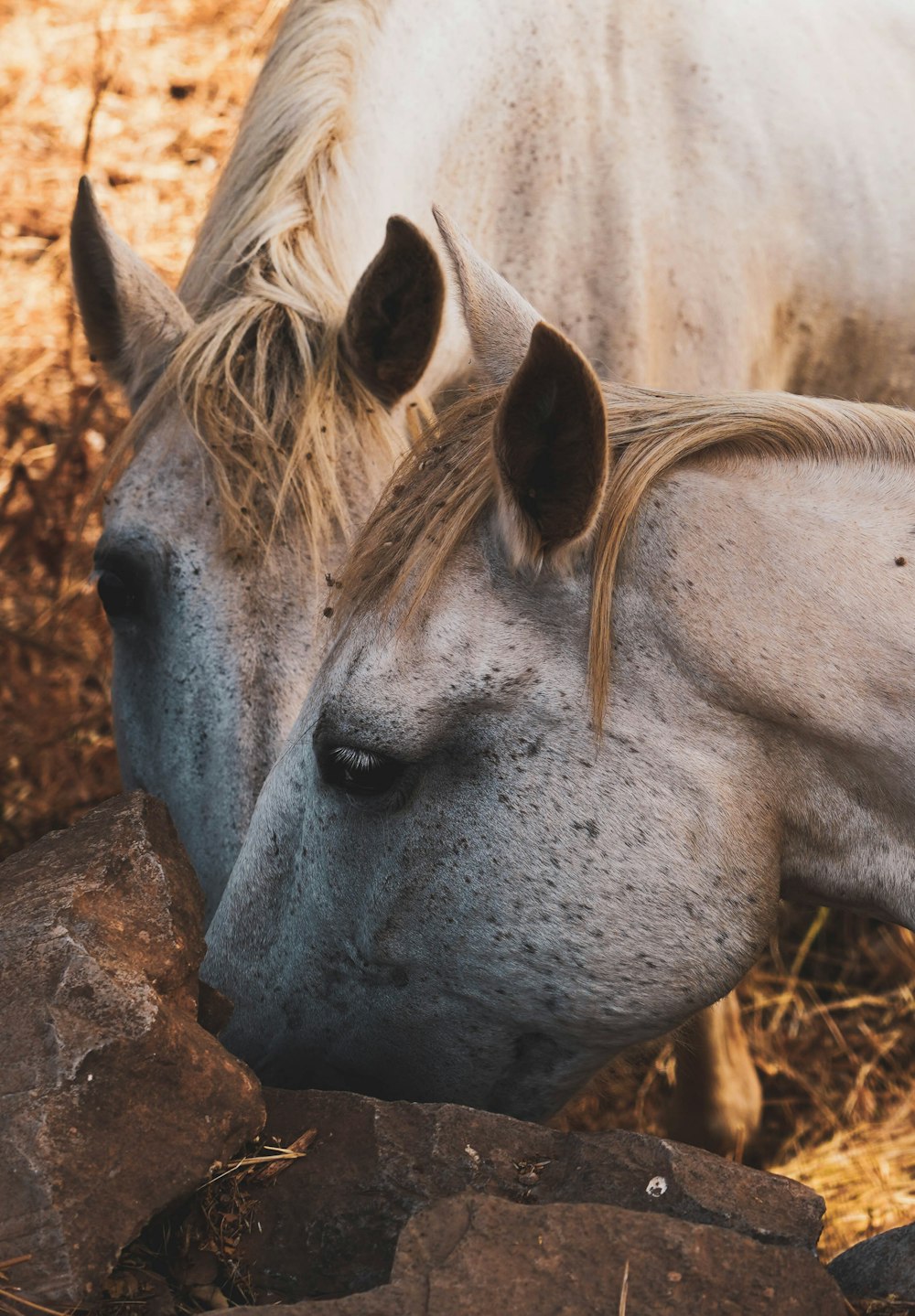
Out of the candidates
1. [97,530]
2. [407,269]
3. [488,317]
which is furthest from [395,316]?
[97,530]

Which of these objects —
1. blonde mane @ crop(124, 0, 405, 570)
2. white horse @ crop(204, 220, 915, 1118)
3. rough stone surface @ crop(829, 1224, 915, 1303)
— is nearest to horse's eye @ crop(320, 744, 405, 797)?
white horse @ crop(204, 220, 915, 1118)

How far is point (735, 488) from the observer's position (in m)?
1.59

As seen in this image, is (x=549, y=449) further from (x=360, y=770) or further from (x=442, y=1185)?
(x=442, y=1185)

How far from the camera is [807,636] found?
1526mm

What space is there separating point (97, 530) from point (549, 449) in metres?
3.71

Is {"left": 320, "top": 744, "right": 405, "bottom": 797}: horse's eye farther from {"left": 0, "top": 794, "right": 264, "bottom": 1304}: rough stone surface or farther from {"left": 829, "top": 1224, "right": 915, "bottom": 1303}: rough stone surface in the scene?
{"left": 829, "top": 1224, "right": 915, "bottom": 1303}: rough stone surface

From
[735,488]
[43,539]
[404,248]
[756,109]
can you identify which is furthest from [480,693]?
[43,539]

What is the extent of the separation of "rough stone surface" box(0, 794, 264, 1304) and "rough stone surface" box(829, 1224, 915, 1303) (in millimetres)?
760

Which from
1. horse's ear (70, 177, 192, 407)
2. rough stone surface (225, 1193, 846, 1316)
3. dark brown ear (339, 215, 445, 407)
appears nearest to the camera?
rough stone surface (225, 1193, 846, 1316)

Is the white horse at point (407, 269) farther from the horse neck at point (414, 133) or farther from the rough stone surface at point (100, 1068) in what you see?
the rough stone surface at point (100, 1068)

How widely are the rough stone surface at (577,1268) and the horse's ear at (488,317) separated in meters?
1.07

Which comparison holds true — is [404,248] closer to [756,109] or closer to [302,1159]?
[756,109]

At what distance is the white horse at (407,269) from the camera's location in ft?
7.30

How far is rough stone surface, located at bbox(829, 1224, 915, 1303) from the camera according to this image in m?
1.49
